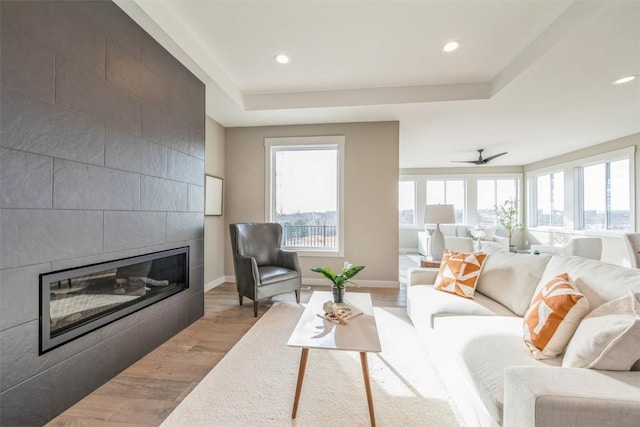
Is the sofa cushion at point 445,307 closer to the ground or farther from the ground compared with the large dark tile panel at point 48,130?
closer to the ground

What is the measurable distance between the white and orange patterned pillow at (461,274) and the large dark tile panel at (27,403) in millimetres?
2742

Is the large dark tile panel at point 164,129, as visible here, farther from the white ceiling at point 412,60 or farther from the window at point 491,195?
the window at point 491,195

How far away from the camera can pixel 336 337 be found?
5.18 feet

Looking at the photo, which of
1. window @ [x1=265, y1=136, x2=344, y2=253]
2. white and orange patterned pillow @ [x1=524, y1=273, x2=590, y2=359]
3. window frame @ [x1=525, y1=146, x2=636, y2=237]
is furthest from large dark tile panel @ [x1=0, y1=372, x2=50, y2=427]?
window frame @ [x1=525, y1=146, x2=636, y2=237]

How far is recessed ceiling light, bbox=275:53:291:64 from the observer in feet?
9.29

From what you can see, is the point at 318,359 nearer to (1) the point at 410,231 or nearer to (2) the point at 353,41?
(2) the point at 353,41

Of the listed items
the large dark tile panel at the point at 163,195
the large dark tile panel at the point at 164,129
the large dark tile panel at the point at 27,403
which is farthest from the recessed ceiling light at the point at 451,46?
the large dark tile panel at the point at 27,403

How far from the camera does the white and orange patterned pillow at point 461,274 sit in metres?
2.29

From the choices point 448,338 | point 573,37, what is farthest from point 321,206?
point 573,37

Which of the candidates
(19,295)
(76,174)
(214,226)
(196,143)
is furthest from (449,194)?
(19,295)

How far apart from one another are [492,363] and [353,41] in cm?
272

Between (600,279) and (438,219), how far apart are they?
7.69ft

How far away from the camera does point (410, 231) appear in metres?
8.47

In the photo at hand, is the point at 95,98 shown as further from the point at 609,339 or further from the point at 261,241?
the point at 609,339
